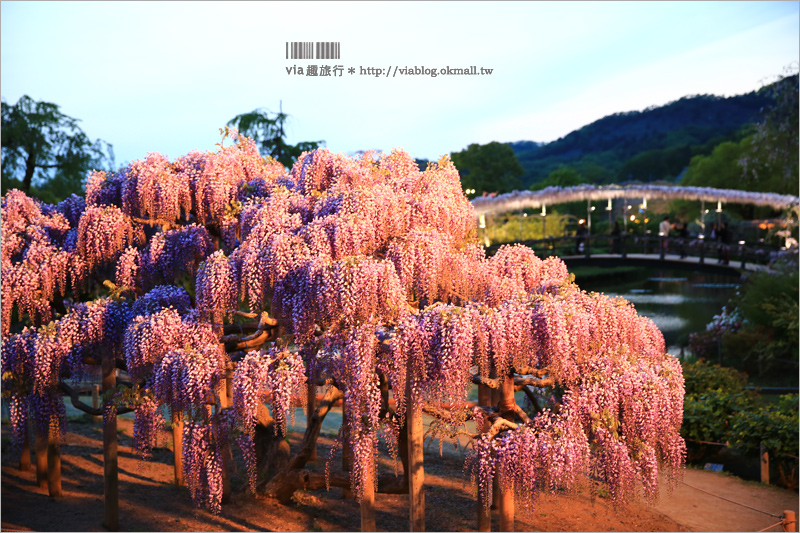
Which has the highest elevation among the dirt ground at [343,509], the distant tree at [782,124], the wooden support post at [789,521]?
the distant tree at [782,124]

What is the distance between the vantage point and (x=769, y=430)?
13305 mm

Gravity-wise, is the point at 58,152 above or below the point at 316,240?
above

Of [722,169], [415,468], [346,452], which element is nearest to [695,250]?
[346,452]

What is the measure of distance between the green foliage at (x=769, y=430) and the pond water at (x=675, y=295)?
49.6ft

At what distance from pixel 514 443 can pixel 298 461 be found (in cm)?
405

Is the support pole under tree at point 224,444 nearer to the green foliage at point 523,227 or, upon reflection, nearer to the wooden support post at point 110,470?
the wooden support post at point 110,470

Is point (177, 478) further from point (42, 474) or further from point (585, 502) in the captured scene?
point (585, 502)

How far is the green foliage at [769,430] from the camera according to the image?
13078 mm

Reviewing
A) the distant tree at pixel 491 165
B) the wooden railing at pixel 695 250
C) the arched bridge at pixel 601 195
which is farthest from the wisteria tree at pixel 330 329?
the distant tree at pixel 491 165

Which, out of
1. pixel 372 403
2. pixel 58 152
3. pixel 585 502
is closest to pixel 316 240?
pixel 372 403

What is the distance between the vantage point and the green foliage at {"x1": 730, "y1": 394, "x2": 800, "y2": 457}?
1308 centimetres

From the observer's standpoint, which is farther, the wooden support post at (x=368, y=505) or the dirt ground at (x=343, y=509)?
the dirt ground at (x=343, y=509)

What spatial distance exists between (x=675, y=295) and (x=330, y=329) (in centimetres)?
3256

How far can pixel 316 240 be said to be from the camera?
9.73 m
